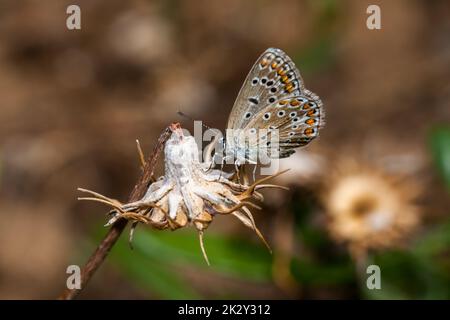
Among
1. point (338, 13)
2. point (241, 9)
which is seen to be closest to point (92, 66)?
point (241, 9)

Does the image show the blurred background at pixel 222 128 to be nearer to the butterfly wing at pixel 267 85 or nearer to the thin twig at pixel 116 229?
the butterfly wing at pixel 267 85

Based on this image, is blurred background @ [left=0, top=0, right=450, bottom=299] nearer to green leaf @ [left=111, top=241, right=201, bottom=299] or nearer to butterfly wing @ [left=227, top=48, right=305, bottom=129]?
green leaf @ [left=111, top=241, right=201, bottom=299]

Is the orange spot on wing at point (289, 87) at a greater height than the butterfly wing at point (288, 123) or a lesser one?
greater

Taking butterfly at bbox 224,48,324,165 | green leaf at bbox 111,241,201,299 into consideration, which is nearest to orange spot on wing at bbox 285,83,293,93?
butterfly at bbox 224,48,324,165

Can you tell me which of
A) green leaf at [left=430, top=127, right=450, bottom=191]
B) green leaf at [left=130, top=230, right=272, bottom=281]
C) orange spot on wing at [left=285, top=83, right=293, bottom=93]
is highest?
green leaf at [left=430, top=127, right=450, bottom=191]

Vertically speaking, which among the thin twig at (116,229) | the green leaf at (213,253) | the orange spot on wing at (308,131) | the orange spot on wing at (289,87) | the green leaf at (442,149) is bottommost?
the thin twig at (116,229)

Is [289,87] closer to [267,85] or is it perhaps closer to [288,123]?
[267,85]

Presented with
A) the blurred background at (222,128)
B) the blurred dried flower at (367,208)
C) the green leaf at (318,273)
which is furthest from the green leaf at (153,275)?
the blurred dried flower at (367,208)
